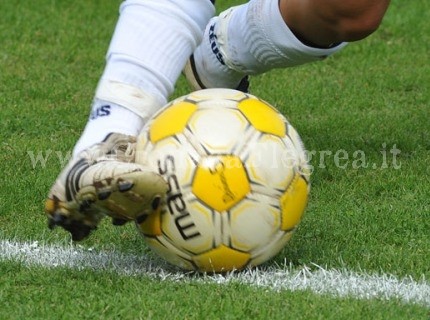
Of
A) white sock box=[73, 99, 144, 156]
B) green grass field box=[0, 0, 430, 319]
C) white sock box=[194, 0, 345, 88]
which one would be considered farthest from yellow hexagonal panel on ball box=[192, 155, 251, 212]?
white sock box=[194, 0, 345, 88]

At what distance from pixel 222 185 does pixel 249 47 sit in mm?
1227

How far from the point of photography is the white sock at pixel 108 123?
3.26m

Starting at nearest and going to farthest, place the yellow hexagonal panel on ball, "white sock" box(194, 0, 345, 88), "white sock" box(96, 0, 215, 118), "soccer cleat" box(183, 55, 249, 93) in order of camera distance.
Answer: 1. the yellow hexagonal panel on ball
2. "white sock" box(96, 0, 215, 118)
3. "white sock" box(194, 0, 345, 88)
4. "soccer cleat" box(183, 55, 249, 93)

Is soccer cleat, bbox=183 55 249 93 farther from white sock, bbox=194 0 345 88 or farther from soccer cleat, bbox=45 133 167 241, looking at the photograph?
soccer cleat, bbox=45 133 167 241

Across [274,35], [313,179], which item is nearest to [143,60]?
[274,35]

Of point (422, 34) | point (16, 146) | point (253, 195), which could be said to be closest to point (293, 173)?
point (253, 195)

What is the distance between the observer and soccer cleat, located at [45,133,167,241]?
2930 millimetres

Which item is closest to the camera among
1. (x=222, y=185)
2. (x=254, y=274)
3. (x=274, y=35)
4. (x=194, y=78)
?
(x=222, y=185)

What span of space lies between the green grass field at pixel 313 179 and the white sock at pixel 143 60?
0.43 meters

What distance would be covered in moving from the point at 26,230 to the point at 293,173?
98 centimetres

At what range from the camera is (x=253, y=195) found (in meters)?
3.06

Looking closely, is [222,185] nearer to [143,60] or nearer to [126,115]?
[126,115]

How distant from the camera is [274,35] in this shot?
3932 millimetres

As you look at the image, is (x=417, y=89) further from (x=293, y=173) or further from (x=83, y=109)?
(x=293, y=173)
